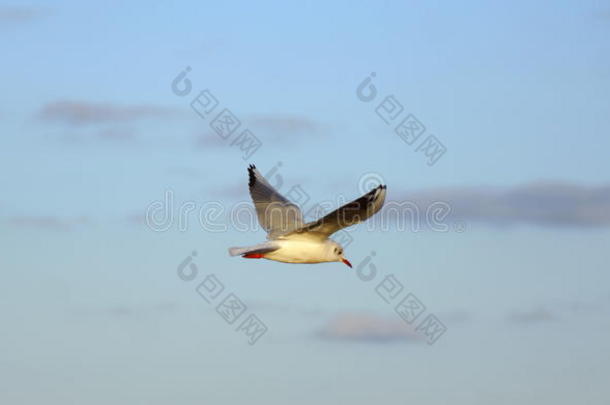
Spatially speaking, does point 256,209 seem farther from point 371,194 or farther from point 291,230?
point 371,194

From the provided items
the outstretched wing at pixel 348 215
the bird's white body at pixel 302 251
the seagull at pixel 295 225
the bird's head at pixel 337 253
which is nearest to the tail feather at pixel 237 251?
the seagull at pixel 295 225

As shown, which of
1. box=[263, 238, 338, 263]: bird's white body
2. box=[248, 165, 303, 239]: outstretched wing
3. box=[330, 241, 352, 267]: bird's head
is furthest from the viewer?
box=[248, 165, 303, 239]: outstretched wing

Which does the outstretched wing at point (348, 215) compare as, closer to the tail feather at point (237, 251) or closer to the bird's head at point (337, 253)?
the bird's head at point (337, 253)

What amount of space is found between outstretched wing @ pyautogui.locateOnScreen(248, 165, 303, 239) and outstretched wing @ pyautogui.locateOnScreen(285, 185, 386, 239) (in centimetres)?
161

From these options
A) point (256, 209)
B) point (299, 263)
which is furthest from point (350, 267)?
point (256, 209)

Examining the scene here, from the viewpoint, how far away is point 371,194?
874 inches

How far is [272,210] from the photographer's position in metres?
27.4

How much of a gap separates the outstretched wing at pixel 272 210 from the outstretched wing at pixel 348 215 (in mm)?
1609

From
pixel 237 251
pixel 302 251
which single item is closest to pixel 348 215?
pixel 302 251

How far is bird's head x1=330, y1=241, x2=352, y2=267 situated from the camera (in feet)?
82.5

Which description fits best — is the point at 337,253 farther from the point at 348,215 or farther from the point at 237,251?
the point at 348,215

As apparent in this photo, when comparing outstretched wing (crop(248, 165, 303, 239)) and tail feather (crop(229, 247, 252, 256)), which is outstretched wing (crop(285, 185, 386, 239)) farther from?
outstretched wing (crop(248, 165, 303, 239))

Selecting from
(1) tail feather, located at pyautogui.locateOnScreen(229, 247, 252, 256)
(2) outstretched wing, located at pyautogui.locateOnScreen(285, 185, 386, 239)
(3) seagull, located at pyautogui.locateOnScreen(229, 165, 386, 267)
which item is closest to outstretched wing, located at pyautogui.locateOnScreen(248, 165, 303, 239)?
(3) seagull, located at pyautogui.locateOnScreen(229, 165, 386, 267)

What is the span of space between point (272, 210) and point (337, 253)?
2.64 meters
